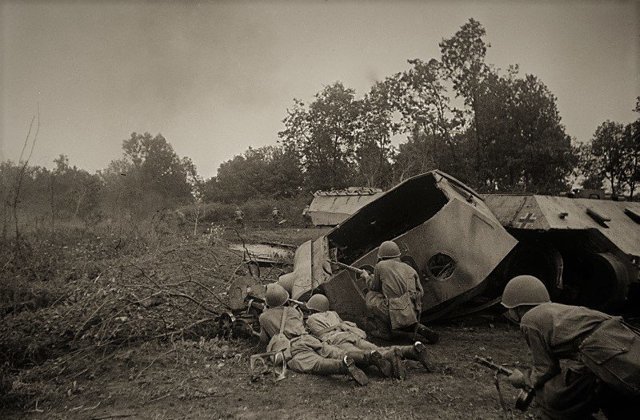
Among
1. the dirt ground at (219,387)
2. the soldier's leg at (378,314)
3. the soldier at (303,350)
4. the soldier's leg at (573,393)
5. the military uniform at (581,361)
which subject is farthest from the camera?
the soldier's leg at (378,314)

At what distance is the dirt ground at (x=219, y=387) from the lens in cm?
380

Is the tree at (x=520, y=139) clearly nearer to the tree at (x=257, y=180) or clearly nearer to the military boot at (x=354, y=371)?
the tree at (x=257, y=180)

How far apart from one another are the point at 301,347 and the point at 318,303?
3.18 ft

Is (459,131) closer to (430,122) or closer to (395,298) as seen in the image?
(430,122)

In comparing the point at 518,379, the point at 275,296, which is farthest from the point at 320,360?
the point at 518,379

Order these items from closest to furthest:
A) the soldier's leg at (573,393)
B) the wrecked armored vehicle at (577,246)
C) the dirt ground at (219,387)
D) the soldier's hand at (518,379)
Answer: the soldier's leg at (573,393)
the soldier's hand at (518,379)
the dirt ground at (219,387)
the wrecked armored vehicle at (577,246)

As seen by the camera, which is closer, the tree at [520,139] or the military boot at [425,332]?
the military boot at [425,332]

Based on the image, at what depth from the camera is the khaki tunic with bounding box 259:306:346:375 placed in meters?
4.48

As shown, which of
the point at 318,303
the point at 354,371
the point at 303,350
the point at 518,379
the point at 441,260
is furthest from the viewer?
the point at 441,260

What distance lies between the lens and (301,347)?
475cm

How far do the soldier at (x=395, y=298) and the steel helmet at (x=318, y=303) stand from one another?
53 centimetres

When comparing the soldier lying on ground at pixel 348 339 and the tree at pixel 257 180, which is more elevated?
the tree at pixel 257 180

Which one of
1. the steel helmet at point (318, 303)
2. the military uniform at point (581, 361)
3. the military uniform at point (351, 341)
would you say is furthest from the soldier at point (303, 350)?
the military uniform at point (581, 361)

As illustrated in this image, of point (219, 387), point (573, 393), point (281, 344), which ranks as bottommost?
point (219, 387)
